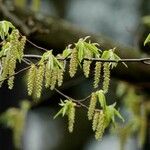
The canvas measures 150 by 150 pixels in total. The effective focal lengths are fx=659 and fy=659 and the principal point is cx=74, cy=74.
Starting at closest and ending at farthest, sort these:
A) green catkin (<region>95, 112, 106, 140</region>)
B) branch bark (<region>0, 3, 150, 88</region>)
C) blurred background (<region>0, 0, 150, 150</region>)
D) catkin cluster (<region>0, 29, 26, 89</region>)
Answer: catkin cluster (<region>0, 29, 26, 89</region>) < green catkin (<region>95, 112, 106, 140</region>) < branch bark (<region>0, 3, 150, 88</region>) < blurred background (<region>0, 0, 150, 150</region>)

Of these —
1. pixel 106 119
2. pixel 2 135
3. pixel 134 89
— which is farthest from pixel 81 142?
pixel 106 119

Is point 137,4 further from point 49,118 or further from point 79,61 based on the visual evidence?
point 79,61

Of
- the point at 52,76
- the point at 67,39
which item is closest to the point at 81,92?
the point at 67,39

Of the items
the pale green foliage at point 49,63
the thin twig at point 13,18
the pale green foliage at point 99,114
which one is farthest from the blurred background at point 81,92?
the pale green foliage at point 49,63

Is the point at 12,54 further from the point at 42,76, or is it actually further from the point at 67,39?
the point at 67,39

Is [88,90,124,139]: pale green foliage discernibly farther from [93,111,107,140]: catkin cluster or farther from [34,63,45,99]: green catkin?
[34,63,45,99]: green catkin

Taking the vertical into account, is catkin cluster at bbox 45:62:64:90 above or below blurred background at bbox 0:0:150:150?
below

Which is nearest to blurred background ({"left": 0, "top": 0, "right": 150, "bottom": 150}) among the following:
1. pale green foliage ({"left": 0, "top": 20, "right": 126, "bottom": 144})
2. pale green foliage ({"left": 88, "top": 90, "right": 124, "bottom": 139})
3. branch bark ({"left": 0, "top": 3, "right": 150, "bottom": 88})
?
branch bark ({"left": 0, "top": 3, "right": 150, "bottom": 88})

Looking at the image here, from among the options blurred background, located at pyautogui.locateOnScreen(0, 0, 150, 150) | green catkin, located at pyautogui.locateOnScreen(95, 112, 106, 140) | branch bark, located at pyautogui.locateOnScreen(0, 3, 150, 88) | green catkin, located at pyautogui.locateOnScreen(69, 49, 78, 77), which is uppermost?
blurred background, located at pyautogui.locateOnScreen(0, 0, 150, 150)
